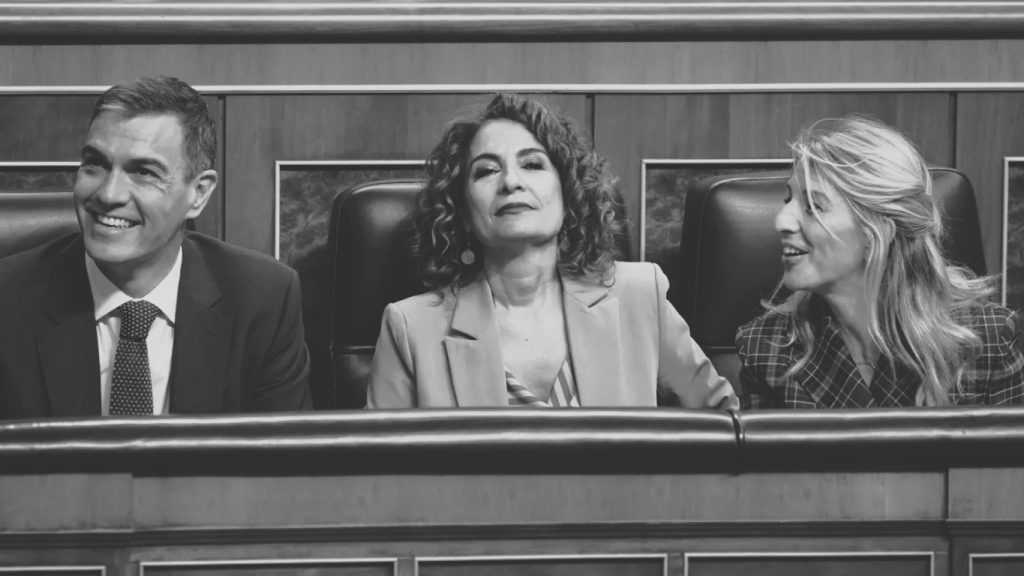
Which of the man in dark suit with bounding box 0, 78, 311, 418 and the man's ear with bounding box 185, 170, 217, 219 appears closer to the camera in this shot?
the man in dark suit with bounding box 0, 78, 311, 418

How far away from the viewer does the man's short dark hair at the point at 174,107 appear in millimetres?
1357

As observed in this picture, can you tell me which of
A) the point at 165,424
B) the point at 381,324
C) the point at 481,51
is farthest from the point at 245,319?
the point at 481,51

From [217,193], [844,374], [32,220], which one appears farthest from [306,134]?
[844,374]

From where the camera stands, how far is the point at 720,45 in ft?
6.00

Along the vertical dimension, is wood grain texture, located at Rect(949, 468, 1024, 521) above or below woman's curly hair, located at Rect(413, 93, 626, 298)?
below

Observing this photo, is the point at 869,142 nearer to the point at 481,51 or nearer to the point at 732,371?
the point at 732,371

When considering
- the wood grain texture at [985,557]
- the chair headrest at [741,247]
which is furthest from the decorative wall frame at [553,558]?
the chair headrest at [741,247]

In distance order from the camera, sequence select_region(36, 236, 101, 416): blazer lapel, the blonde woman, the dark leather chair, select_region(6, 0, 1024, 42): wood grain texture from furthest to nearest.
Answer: select_region(6, 0, 1024, 42): wood grain texture → the dark leather chair → the blonde woman → select_region(36, 236, 101, 416): blazer lapel

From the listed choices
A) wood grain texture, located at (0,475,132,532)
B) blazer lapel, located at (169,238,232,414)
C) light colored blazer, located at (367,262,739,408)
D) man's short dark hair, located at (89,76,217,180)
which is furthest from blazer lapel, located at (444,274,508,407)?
wood grain texture, located at (0,475,132,532)

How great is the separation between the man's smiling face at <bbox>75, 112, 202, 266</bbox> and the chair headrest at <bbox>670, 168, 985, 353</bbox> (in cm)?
70

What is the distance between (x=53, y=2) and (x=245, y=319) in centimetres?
75

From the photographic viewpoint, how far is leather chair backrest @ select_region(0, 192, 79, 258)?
1.45 m

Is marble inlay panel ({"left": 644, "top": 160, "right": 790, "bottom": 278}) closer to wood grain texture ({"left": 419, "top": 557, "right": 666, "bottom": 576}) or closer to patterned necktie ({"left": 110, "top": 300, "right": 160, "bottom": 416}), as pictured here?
patterned necktie ({"left": 110, "top": 300, "right": 160, "bottom": 416})

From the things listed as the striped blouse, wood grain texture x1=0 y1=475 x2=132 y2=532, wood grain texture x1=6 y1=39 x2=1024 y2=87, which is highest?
wood grain texture x1=6 y1=39 x2=1024 y2=87
